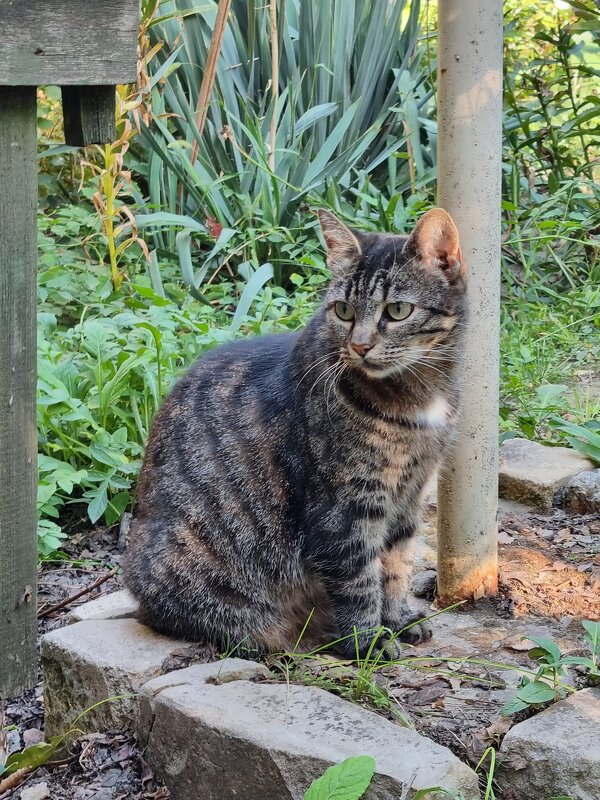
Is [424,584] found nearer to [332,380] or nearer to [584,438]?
[332,380]

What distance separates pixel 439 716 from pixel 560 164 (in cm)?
465

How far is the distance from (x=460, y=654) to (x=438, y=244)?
3.82 feet

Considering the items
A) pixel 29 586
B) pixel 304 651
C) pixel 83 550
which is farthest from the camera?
pixel 83 550

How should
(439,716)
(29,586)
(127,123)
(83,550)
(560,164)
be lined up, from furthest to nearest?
(560,164), (127,123), (83,550), (29,586), (439,716)

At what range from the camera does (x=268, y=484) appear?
2.81 metres

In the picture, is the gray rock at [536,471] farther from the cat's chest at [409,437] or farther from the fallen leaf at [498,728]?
the fallen leaf at [498,728]

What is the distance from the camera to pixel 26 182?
2.41 metres

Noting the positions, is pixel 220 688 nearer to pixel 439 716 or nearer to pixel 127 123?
pixel 439 716

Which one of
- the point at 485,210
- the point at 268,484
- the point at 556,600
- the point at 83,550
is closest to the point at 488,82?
the point at 485,210

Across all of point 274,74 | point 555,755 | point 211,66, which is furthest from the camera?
point 274,74

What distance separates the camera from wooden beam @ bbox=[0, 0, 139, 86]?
2174 mm

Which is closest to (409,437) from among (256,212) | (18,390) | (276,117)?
(18,390)

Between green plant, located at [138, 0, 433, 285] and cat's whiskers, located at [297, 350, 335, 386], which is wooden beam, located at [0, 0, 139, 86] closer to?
cat's whiskers, located at [297, 350, 335, 386]

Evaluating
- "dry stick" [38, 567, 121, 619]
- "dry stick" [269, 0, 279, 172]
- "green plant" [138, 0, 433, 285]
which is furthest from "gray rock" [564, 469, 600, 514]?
"dry stick" [269, 0, 279, 172]
